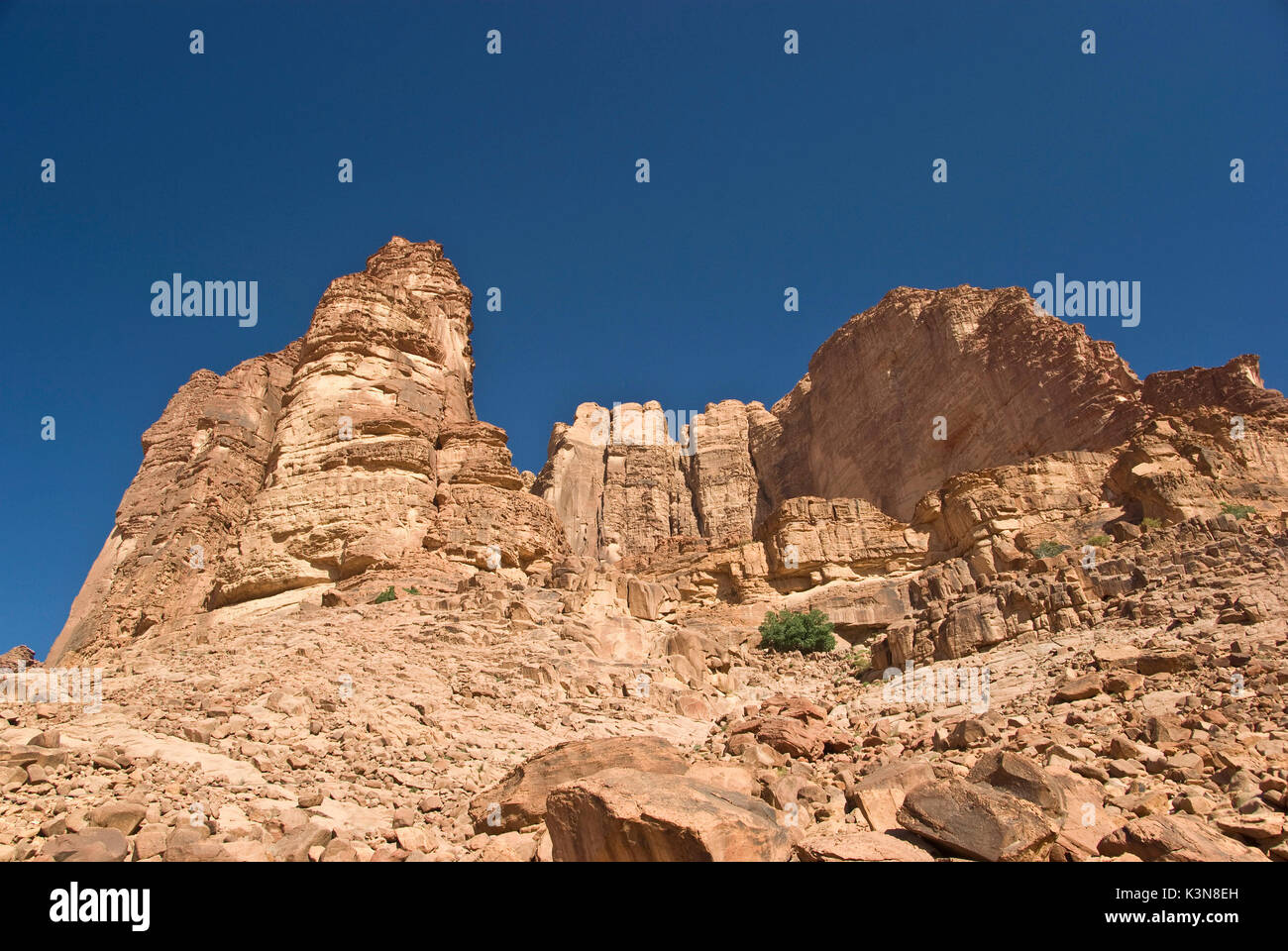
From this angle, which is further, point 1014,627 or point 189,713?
point 1014,627

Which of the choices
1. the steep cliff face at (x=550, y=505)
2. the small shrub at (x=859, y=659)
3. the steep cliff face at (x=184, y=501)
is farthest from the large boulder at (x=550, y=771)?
the steep cliff face at (x=184, y=501)

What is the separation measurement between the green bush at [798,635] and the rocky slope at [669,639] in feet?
2.41

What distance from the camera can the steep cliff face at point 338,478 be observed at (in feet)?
95.9

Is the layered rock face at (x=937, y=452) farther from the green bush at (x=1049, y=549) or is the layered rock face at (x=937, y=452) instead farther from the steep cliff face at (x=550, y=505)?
the green bush at (x=1049, y=549)

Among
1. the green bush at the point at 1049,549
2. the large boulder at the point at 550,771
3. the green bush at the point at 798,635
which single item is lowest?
the large boulder at the point at 550,771

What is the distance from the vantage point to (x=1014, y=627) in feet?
64.1

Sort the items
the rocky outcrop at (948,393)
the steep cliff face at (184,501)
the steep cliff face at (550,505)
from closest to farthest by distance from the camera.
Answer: the steep cliff face at (550,505), the steep cliff face at (184,501), the rocky outcrop at (948,393)

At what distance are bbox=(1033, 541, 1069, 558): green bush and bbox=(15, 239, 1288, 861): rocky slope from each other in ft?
3.11

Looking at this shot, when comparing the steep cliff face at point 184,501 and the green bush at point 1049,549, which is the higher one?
the steep cliff face at point 184,501

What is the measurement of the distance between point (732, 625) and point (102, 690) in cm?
1989

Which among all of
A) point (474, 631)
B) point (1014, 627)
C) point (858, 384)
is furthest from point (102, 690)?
point (858, 384)
